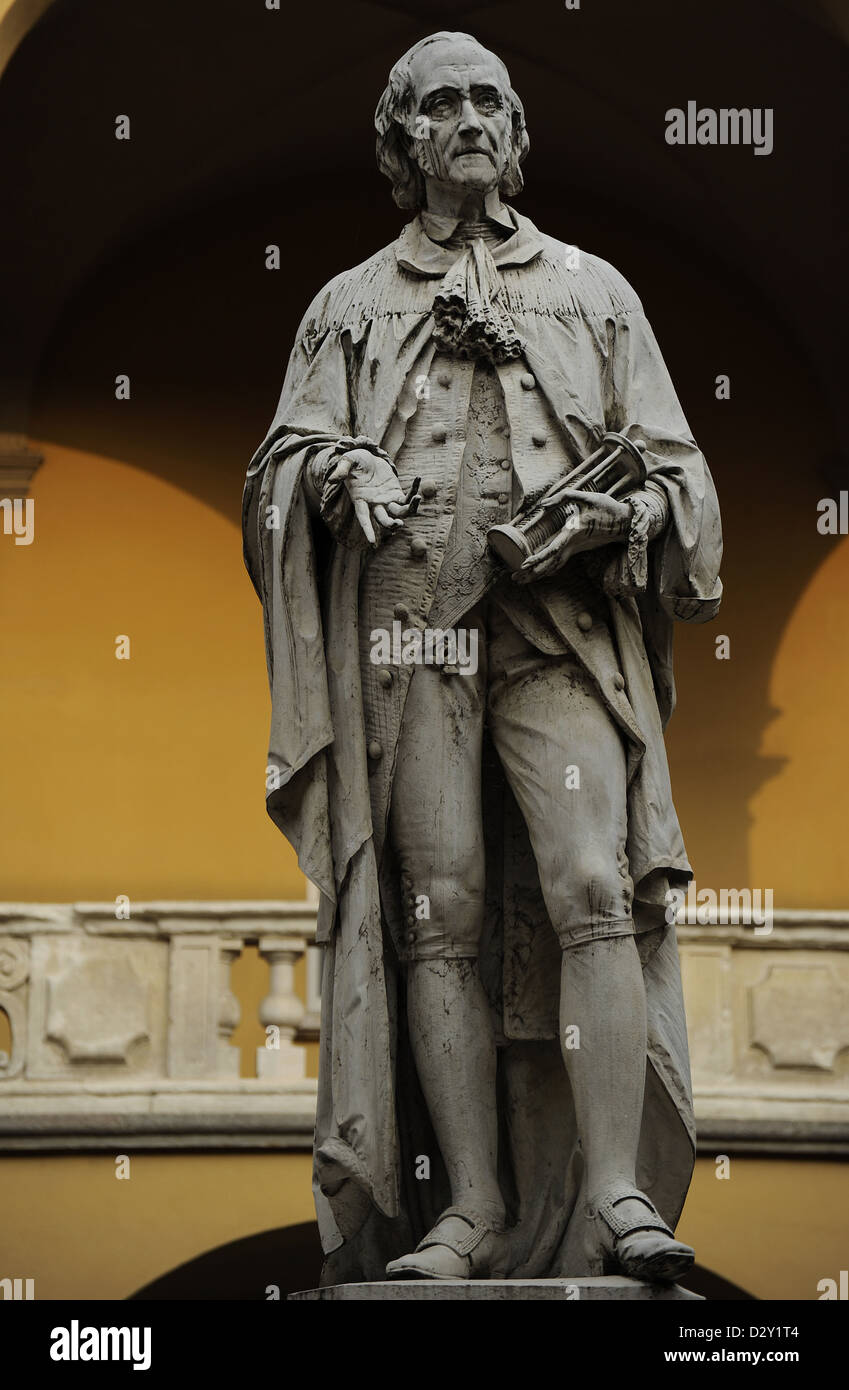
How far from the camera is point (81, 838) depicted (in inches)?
449

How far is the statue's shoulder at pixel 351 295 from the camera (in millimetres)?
5027

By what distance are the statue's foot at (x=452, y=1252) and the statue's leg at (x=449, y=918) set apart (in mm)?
30

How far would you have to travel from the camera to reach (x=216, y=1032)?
10195mm

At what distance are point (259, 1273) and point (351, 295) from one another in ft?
21.6

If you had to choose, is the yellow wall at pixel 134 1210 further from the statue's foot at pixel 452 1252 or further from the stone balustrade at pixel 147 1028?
the statue's foot at pixel 452 1252

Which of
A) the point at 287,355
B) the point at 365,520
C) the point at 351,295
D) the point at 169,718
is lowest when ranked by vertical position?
the point at 365,520

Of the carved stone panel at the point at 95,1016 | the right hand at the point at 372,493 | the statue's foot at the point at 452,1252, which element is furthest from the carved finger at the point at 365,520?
the carved stone panel at the point at 95,1016

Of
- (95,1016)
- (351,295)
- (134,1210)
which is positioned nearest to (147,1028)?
(95,1016)

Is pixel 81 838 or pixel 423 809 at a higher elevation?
pixel 81 838

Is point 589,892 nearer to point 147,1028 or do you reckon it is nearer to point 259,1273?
point 147,1028

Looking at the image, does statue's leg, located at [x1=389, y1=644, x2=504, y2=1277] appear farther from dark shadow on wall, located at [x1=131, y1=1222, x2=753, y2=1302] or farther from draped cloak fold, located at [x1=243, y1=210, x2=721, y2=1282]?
dark shadow on wall, located at [x1=131, y1=1222, x2=753, y2=1302]

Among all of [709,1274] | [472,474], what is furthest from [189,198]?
[472,474]
